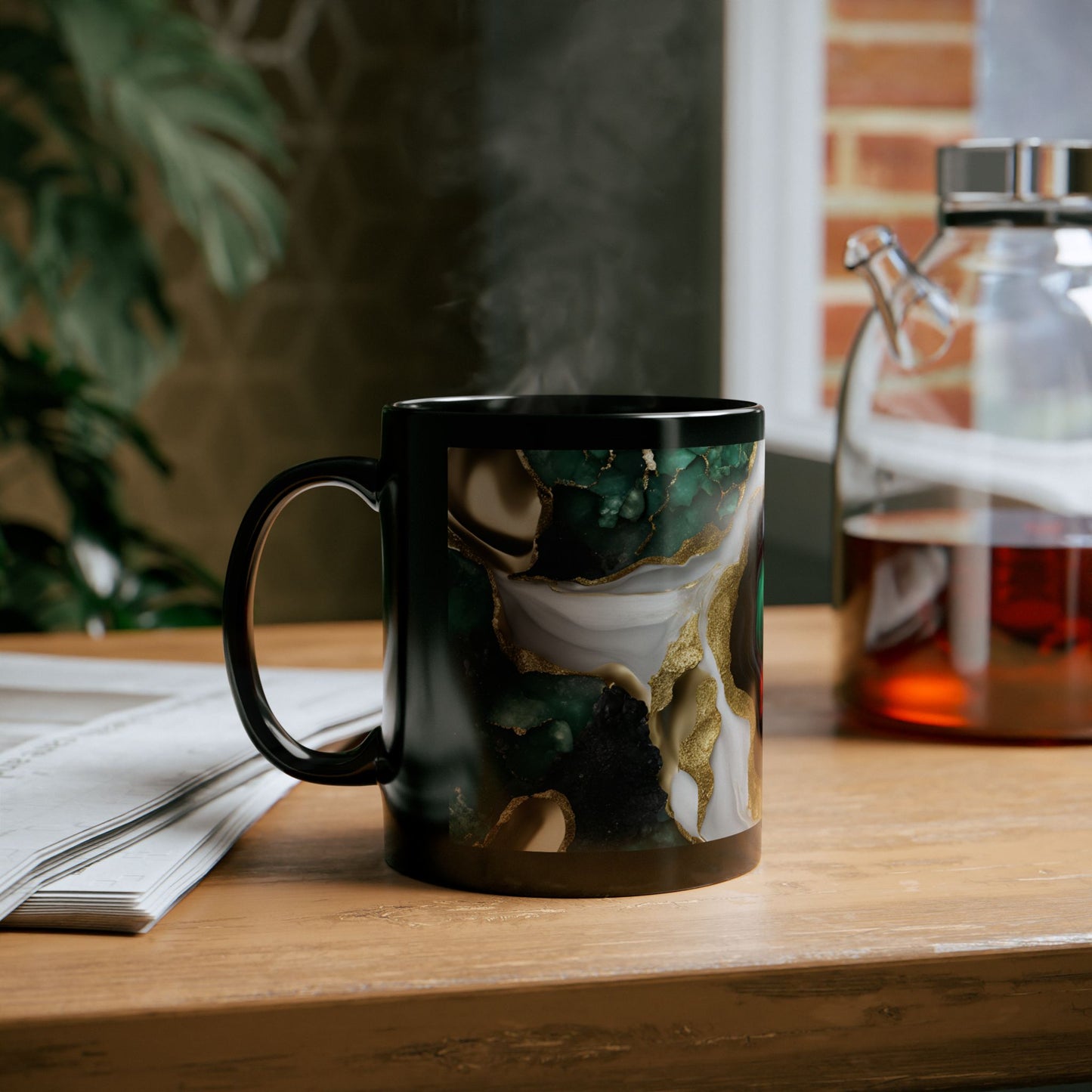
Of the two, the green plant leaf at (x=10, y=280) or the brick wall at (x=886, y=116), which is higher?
the brick wall at (x=886, y=116)

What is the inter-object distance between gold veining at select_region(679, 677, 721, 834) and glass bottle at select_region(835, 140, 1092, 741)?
215 mm

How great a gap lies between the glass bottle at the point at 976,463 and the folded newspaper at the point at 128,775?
242 mm

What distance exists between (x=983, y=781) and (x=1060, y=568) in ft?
0.34

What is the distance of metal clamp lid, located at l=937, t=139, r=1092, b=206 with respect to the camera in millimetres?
597

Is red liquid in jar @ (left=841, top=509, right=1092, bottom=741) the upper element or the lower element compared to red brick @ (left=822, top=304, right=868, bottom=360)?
lower

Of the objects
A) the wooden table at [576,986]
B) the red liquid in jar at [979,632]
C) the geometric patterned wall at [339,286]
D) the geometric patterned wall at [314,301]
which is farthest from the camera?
the geometric patterned wall at [314,301]

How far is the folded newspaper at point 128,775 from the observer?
15.3 inches

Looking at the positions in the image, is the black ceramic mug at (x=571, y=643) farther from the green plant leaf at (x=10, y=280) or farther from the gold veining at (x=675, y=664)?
the green plant leaf at (x=10, y=280)

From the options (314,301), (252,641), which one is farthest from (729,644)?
(314,301)

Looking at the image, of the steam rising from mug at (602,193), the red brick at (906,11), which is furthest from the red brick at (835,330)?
the red brick at (906,11)

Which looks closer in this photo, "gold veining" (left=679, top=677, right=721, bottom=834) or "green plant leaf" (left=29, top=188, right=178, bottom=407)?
"gold veining" (left=679, top=677, right=721, bottom=834)

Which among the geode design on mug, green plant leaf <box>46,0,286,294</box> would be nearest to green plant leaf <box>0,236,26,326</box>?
green plant leaf <box>46,0,286,294</box>

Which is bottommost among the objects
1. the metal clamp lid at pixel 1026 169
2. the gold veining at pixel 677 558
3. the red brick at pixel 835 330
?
the gold veining at pixel 677 558

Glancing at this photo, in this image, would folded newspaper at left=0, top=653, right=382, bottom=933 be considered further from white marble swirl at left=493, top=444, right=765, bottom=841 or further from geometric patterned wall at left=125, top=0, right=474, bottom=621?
geometric patterned wall at left=125, top=0, right=474, bottom=621
